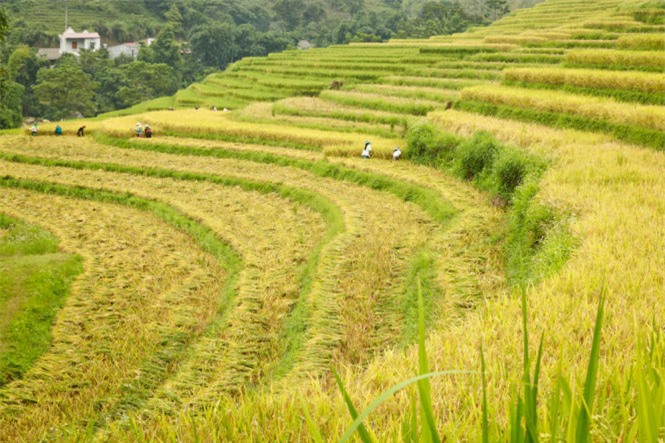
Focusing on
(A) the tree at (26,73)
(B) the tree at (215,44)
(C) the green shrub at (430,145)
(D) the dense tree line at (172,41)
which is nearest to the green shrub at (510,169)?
(C) the green shrub at (430,145)

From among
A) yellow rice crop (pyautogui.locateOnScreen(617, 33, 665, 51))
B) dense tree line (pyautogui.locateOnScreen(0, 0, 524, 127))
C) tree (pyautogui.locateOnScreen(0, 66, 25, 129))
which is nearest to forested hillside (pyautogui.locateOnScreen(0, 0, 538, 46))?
dense tree line (pyautogui.locateOnScreen(0, 0, 524, 127))

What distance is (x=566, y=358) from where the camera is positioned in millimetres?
2648

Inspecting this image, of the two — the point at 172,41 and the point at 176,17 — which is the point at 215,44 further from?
the point at 176,17

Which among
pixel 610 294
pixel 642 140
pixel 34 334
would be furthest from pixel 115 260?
pixel 642 140

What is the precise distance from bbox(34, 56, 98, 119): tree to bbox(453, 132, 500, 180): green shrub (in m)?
32.5

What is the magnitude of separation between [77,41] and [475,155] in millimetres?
58303

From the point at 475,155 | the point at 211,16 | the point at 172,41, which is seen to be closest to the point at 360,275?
the point at 475,155

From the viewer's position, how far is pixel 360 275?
283 inches

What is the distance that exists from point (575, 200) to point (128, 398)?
5.03 meters

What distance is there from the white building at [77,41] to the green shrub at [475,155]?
54.5 metres

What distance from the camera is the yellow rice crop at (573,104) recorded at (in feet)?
34.6

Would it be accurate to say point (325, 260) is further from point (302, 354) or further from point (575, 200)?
point (575, 200)

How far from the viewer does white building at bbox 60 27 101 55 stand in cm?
5744

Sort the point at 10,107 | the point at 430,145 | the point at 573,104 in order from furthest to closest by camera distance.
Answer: the point at 10,107 → the point at 430,145 → the point at 573,104
